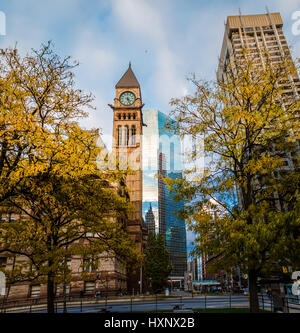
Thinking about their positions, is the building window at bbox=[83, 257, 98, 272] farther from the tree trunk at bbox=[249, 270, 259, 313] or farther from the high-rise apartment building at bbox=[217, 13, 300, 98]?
the high-rise apartment building at bbox=[217, 13, 300, 98]

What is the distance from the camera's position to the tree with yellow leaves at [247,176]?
6738 mm

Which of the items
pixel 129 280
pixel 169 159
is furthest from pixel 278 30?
pixel 129 280

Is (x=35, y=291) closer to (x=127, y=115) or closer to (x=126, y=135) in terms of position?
(x=126, y=135)

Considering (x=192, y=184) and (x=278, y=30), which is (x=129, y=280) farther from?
(x=278, y=30)

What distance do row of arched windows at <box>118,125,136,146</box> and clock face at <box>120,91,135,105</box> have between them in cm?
864

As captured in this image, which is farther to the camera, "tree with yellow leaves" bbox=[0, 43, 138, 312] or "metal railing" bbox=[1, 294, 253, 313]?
"metal railing" bbox=[1, 294, 253, 313]

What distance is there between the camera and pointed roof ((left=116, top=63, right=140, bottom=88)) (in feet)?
256

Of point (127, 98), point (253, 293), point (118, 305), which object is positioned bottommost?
point (118, 305)

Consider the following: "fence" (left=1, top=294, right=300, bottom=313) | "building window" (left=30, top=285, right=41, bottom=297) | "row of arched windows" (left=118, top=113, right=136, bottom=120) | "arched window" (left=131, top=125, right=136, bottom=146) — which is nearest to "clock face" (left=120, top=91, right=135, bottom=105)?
"row of arched windows" (left=118, top=113, right=136, bottom=120)

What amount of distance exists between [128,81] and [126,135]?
19.6 m

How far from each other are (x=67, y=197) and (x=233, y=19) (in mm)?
126268

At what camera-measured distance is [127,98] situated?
254 ft

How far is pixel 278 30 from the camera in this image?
103125 mm

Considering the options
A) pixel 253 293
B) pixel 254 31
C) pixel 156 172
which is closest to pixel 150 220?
pixel 156 172
